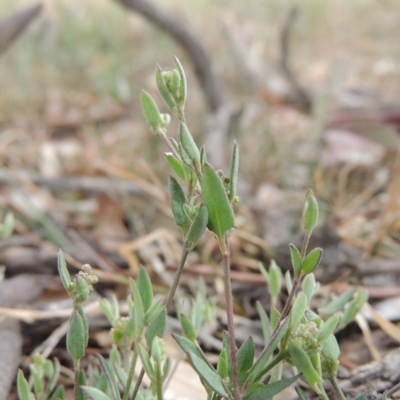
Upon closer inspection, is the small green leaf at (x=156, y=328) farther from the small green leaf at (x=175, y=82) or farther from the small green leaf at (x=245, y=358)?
the small green leaf at (x=175, y=82)

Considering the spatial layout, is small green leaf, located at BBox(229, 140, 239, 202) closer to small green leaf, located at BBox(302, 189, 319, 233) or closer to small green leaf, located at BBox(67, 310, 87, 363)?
small green leaf, located at BBox(302, 189, 319, 233)

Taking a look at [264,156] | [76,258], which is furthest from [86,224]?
[264,156]

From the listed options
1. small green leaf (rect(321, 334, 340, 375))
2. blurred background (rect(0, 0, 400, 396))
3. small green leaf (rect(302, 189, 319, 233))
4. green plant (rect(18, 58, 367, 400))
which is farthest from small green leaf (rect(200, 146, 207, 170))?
blurred background (rect(0, 0, 400, 396))

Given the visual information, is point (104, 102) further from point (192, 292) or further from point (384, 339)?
point (384, 339)

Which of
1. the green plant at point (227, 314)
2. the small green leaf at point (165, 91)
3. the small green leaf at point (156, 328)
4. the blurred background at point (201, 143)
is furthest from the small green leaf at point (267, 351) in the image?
the blurred background at point (201, 143)

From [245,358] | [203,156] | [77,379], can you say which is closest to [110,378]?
[77,379]

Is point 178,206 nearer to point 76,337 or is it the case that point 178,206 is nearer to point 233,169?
point 233,169
